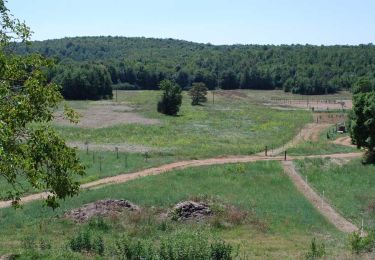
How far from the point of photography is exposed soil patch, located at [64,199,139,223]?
95.9 feet

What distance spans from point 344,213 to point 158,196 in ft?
36.6

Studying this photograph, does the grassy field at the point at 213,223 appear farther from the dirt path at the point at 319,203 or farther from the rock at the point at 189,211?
the rock at the point at 189,211

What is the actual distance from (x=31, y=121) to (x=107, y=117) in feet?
252

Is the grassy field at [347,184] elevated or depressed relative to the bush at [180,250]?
depressed

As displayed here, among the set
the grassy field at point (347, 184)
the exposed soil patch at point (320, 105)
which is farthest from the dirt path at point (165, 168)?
the exposed soil patch at point (320, 105)

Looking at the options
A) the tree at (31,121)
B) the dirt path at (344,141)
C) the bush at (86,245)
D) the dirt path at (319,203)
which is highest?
the tree at (31,121)

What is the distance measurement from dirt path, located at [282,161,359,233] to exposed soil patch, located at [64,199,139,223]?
11.2 m

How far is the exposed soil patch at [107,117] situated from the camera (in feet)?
274

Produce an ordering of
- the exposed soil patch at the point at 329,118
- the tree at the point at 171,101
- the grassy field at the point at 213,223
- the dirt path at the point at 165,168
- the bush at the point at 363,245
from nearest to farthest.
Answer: the bush at the point at 363,245 < the grassy field at the point at 213,223 < the dirt path at the point at 165,168 < the exposed soil patch at the point at 329,118 < the tree at the point at 171,101

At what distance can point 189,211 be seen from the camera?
1190 inches

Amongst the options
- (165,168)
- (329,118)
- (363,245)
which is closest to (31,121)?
(363,245)

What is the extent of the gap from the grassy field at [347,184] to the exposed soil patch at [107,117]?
40.5m

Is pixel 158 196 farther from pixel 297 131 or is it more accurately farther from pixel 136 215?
pixel 297 131

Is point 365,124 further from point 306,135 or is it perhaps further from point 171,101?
point 171,101
